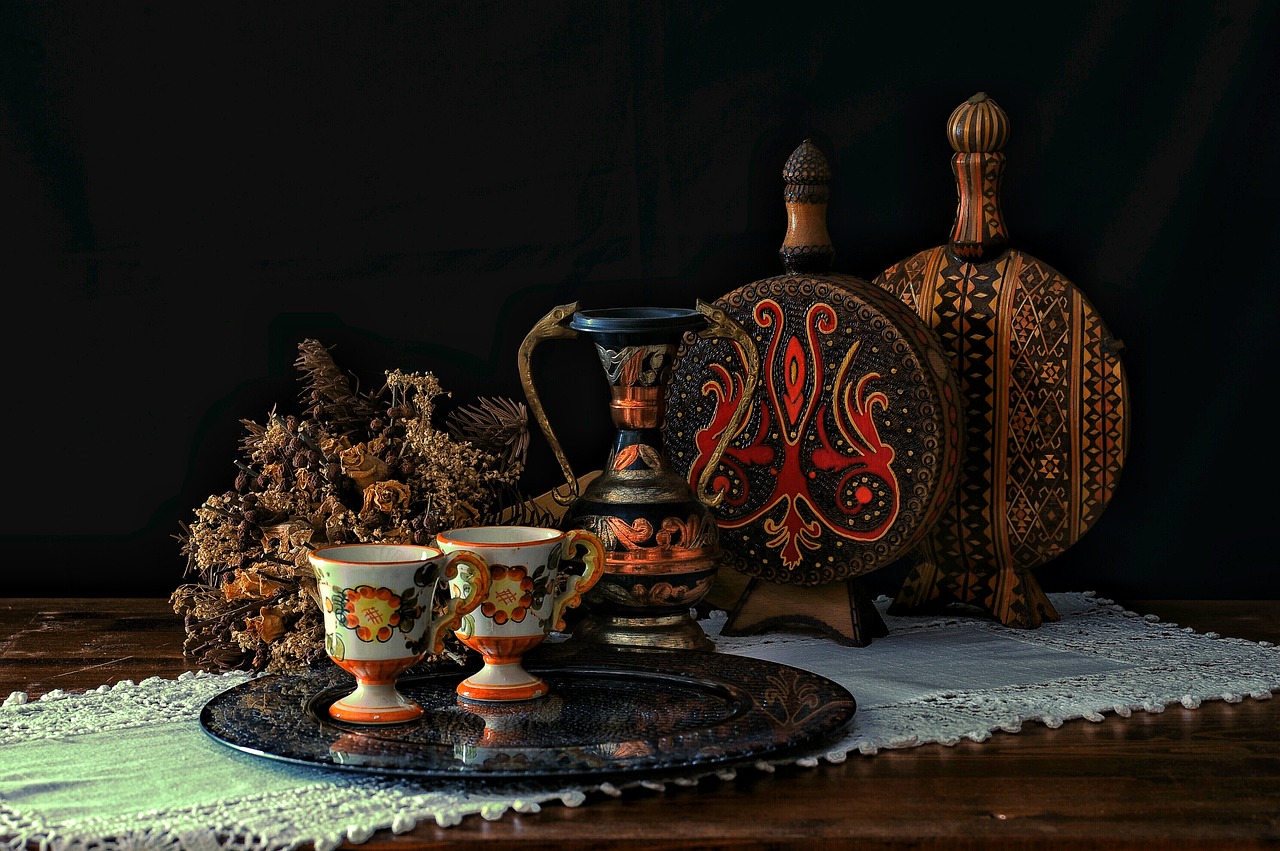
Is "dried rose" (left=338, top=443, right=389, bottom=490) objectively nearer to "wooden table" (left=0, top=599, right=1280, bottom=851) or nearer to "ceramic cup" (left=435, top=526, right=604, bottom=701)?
"ceramic cup" (left=435, top=526, right=604, bottom=701)

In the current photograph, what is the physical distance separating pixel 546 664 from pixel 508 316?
53cm

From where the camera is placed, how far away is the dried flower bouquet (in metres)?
1.19

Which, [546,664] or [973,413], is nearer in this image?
[546,664]

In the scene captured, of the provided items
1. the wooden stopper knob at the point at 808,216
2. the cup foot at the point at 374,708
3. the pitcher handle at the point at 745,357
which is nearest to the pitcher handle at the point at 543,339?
the pitcher handle at the point at 745,357

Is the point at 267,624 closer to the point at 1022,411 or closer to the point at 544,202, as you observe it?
the point at 544,202

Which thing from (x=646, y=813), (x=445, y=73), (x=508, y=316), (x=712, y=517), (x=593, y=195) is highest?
(x=445, y=73)

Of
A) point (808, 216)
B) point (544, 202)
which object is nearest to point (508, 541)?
point (808, 216)

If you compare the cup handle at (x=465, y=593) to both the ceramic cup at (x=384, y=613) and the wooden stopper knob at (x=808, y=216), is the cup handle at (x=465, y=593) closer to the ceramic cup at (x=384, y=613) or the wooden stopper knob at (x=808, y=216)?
the ceramic cup at (x=384, y=613)

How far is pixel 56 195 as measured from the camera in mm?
1557

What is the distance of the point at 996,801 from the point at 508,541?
404 mm

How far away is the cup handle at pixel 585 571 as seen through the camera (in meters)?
1.08

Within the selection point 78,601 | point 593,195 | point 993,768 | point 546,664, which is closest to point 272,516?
point 546,664

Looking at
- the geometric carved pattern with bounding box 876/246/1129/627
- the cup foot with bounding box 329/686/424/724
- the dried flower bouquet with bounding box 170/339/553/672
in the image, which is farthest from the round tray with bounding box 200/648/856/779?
the geometric carved pattern with bounding box 876/246/1129/627

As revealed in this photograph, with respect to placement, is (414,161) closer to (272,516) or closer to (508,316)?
(508,316)
